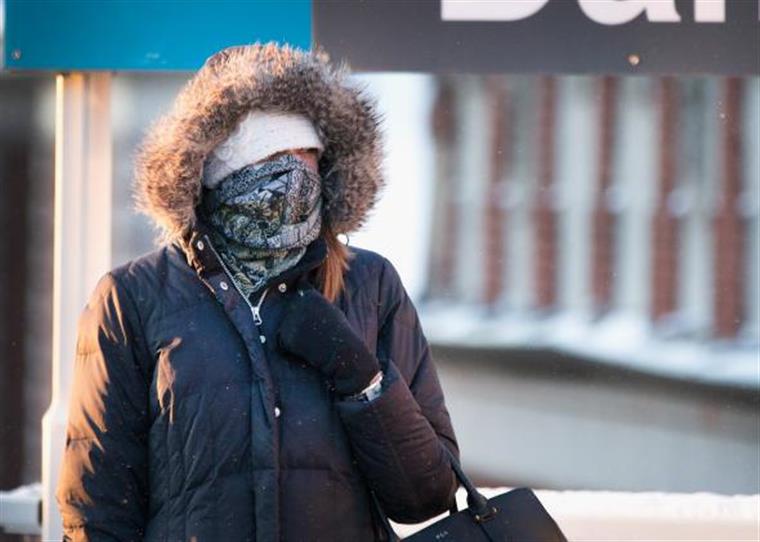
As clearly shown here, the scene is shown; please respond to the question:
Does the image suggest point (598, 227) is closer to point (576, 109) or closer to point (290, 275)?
point (576, 109)

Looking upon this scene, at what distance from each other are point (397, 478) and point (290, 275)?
0.43 metres

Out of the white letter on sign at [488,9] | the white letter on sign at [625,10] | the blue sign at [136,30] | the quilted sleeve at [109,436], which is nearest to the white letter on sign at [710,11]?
the white letter on sign at [625,10]

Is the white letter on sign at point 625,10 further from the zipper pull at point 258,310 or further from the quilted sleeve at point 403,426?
the zipper pull at point 258,310

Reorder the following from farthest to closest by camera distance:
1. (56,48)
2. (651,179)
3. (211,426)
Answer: (651,179) < (56,48) < (211,426)

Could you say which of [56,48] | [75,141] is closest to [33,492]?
[75,141]

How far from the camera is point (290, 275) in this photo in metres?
2.66

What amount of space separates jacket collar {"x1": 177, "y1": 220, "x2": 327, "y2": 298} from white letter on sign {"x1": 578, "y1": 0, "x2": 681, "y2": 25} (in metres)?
1.44

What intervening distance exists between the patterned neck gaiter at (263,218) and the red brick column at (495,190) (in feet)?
4.92

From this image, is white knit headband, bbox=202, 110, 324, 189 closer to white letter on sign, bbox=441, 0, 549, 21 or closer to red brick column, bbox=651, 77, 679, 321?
white letter on sign, bbox=441, 0, 549, 21

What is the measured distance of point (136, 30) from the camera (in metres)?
3.84

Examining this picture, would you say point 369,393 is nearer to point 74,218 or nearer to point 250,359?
point 250,359

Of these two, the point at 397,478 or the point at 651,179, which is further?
the point at 651,179

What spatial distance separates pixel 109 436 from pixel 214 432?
189 mm

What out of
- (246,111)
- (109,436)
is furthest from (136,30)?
(109,436)
